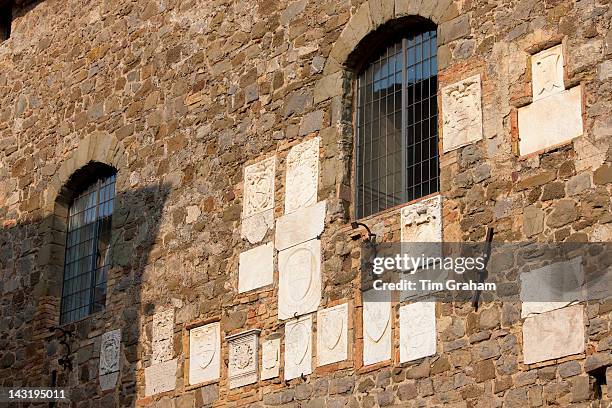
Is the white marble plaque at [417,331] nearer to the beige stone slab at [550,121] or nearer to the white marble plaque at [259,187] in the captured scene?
the beige stone slab at [550,121]

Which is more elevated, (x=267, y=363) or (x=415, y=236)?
(x=415, y=236)

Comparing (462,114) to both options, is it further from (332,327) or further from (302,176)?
(332,327)

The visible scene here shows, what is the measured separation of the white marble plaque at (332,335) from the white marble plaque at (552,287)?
1878 mm

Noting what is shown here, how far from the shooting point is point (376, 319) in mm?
11547

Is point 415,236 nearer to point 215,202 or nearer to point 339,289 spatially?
point 339,289

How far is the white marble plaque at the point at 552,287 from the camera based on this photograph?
10188mm

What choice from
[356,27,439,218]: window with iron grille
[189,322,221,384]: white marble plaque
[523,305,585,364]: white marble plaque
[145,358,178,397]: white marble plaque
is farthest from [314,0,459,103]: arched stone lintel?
[523,305,585,364]: white marble plaque

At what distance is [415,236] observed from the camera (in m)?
11.5

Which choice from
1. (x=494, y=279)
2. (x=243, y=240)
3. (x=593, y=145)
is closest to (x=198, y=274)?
(x=243, y=240)

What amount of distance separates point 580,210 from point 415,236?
1652mm

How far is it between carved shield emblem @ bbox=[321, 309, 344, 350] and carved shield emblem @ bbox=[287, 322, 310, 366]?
21cm

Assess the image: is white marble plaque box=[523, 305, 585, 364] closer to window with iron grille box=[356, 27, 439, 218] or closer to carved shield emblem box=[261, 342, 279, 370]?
window with iron grille box=[356, 27, 439, 218]

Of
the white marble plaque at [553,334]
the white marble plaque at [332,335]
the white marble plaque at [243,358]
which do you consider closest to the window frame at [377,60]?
the white marble plaque at [332,335]

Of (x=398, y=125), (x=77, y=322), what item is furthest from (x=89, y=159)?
(x=398, y=125)
